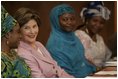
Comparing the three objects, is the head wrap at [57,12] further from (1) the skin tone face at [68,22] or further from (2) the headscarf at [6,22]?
(2) the headscarf at [6,22]

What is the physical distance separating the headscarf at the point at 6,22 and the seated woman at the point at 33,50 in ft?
0.12

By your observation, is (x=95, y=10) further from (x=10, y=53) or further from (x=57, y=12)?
(x=10, y=53)

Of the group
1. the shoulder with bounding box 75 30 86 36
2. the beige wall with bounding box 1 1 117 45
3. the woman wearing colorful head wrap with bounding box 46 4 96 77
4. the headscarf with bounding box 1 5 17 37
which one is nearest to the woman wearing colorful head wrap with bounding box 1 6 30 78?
the headscarf with bounding box 1 5 17 37

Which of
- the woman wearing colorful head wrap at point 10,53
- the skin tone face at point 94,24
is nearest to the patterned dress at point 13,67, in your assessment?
the woman wearing colorful head wrap at point 10,53

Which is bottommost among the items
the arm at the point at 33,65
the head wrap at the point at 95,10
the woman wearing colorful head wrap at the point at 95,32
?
the arm at the point at 33,65

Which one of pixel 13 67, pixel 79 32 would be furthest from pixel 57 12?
pixel 13 67

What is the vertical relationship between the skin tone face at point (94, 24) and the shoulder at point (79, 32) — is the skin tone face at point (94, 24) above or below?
above

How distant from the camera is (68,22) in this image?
217 cm

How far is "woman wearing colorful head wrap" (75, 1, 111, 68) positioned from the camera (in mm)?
2162

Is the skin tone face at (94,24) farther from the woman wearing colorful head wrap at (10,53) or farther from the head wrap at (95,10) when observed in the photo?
the woman wearing colorful head wrap at (10,53)

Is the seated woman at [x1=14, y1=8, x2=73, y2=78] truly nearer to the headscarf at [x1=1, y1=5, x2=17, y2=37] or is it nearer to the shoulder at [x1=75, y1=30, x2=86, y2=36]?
the headscarf at [x1=1, y1=5, x2=17, y2=37]

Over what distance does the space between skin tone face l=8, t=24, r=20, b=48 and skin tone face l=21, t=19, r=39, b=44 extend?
0.03m

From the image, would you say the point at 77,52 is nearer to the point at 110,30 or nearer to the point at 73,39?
the point at 73,39

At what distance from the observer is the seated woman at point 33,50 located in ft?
→ 7.00
